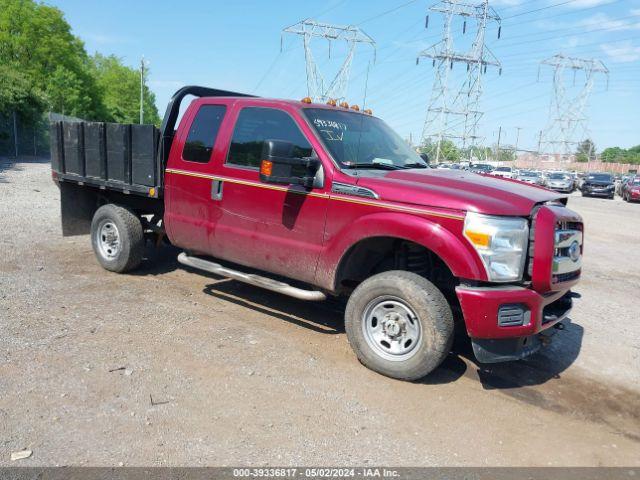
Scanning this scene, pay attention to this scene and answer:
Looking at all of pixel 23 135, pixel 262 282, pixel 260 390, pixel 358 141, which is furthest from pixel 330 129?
pixel 23 135

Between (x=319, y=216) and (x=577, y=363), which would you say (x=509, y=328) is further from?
(x=319, y=216)

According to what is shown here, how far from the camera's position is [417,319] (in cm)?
396

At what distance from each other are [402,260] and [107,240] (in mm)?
4125

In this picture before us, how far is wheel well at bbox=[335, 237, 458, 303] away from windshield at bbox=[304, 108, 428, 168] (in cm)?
76

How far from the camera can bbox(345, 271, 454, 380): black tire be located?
3846 mm

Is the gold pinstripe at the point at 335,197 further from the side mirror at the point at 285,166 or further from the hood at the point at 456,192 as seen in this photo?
the side mirror at the point at 285,166

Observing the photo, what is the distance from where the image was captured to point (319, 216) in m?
4.46

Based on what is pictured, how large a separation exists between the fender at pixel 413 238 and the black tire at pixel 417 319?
0.29 m

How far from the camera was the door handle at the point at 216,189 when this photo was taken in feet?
16.9

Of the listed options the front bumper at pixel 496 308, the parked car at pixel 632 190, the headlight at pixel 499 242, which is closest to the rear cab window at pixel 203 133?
the headlight at pixel 499 242

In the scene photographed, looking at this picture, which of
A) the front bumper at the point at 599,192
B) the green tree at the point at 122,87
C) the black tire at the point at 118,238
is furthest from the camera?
the green tree at the point at 122,87

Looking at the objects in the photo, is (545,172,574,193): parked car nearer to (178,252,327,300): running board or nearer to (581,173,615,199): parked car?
(581,173,615,199): parked car

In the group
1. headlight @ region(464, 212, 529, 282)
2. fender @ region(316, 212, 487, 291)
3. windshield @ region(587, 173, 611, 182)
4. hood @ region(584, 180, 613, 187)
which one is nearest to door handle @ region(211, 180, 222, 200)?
fender @ region(316, 212, 487, 291)

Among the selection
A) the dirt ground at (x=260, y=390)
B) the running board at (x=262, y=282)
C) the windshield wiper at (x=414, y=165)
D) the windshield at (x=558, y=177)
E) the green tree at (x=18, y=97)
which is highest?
the green tree at (x=18, y=97)
